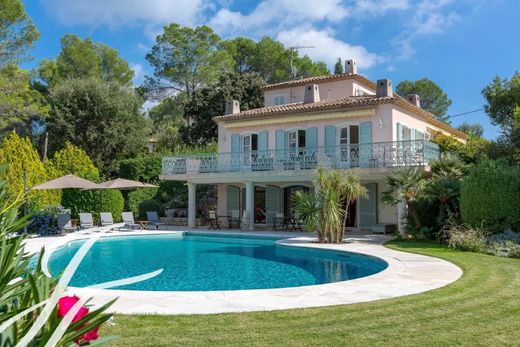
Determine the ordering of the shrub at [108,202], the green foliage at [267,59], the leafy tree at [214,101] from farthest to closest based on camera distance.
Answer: the green foliage at [267,59]
the leafy tree at [214,101]
the shrub at [108,202]

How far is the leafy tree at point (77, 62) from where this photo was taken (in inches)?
1636

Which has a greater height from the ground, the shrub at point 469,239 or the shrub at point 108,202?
the shrub at point 108,202

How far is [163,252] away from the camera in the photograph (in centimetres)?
1655

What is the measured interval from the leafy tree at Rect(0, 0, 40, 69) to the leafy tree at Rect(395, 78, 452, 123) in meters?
38.3

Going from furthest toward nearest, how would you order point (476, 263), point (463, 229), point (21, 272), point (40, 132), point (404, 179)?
point (40, 132) < point (404, 179) < point (463, 229) < point (476, 263) < point (21, 272)

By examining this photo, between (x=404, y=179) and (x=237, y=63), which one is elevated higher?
(x=237, y=63)

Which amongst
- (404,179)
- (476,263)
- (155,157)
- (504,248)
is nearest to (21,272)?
(476,263)

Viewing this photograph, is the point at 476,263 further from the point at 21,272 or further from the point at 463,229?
the point at 21,272

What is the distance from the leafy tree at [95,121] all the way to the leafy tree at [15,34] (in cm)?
892

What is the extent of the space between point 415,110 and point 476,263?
43.1 feet

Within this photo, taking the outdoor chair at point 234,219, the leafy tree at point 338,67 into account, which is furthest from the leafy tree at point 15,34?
the leafy tree at point 338,67

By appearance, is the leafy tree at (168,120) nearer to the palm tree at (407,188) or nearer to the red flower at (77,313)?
the palm tree at (407,188)

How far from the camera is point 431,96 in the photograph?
2095 inches

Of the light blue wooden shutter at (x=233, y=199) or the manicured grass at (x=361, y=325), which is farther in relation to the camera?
the light blue wooden shutter at (x=233, y=199)
